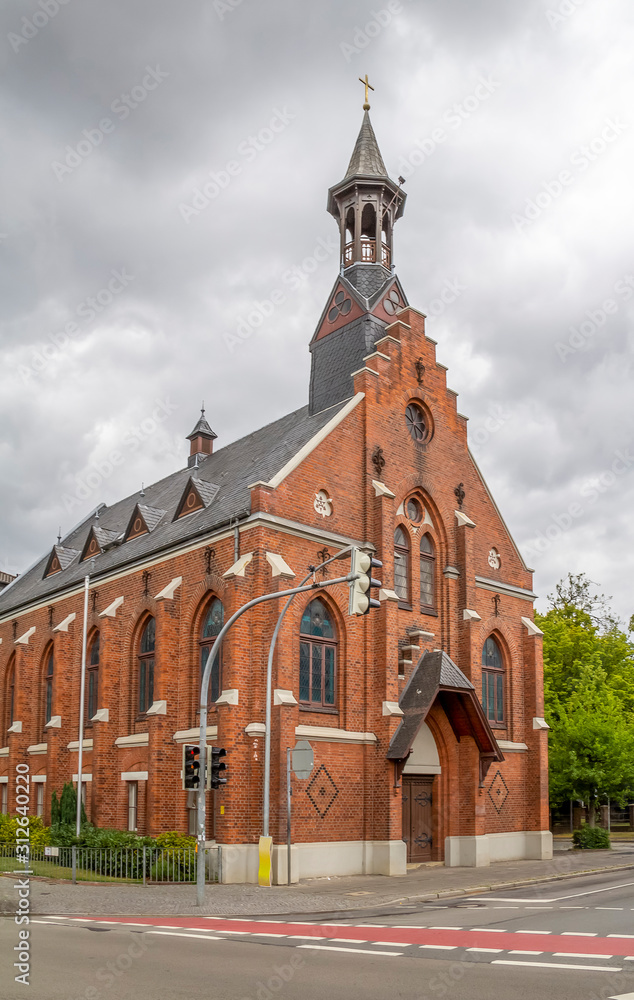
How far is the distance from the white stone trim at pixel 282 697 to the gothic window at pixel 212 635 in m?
3.34

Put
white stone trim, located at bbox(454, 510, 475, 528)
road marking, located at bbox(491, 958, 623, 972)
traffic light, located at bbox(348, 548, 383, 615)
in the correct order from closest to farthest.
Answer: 1. road marking, located at bbox(491, 958, 623, 972)
2. traffic light, located at bbox(348, 548, 383, 615)
3. white stone trim, located at bbox(454, 510, 475, 528)

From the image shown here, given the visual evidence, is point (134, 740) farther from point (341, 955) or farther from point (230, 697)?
point (341, 955)

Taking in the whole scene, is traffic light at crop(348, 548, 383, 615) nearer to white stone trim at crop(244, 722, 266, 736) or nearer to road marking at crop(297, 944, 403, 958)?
road marking at crop(297, 944, 403, 958)

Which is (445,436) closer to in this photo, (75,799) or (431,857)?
(431,857)

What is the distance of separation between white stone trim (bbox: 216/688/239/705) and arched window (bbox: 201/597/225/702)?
298 cm

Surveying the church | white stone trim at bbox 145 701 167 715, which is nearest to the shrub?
the church

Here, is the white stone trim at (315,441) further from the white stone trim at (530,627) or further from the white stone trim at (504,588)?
the white stone trim at (530,627)

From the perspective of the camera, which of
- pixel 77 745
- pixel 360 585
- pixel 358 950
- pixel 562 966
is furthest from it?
pixel 77 745

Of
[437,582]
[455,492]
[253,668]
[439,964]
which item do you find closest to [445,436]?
[455,492]

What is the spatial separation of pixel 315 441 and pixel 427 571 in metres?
6.12

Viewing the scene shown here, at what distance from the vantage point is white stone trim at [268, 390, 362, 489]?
25203mm

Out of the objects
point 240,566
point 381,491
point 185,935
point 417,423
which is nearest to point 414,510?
point 381,491

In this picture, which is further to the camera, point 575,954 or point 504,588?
point 504,588

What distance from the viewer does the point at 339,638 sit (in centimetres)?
2611
